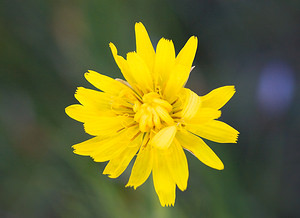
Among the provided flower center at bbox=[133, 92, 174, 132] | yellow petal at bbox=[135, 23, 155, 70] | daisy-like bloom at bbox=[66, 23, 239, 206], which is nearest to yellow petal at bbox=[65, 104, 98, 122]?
daisy-like bloom at bbox=[66, 23, 239, 206]

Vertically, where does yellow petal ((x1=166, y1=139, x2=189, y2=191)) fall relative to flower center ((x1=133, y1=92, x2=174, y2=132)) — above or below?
below

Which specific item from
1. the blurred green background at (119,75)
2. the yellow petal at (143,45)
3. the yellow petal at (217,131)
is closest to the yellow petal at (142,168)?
the yellow petal at (217,131)

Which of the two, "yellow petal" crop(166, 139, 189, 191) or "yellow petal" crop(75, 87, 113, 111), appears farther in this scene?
"yellow petal" crop(75, 87, 113, 111)

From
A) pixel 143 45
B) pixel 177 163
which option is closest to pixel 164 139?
pixel 177 163

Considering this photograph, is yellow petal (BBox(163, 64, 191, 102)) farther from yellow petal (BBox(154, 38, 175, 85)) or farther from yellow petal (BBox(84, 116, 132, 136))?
yellow petal (BBox(84, 116, 132, 136))
